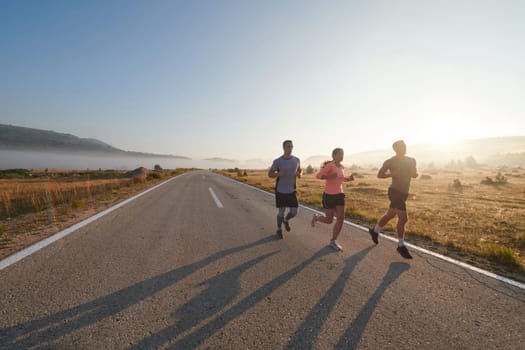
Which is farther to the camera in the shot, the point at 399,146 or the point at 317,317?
the point at 399,146

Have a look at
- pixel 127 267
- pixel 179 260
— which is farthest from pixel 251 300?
pixel 127 267

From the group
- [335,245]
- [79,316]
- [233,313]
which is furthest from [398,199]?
[79,316]

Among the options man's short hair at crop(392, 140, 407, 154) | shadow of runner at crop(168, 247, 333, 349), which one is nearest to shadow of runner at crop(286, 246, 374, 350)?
shadow of runner at crop(168, 247, 333, 349)

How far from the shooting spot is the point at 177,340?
75.4 inches

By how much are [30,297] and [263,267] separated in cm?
282

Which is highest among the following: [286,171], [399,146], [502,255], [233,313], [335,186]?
[399,146]

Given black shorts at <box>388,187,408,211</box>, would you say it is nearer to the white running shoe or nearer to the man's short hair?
the man's short hair

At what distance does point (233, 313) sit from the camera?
2328 mm

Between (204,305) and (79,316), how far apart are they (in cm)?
121

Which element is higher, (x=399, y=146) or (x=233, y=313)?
(x=399, y=146)

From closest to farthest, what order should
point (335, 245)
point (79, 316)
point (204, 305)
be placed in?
point (79, 316), point (204, 305), point (335, 245)

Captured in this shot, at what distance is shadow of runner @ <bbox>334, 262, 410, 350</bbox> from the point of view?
196 cm

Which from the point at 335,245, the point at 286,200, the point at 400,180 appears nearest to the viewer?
the point at 400,180

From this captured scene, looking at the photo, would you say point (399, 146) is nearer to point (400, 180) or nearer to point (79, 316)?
point (400, 180)
